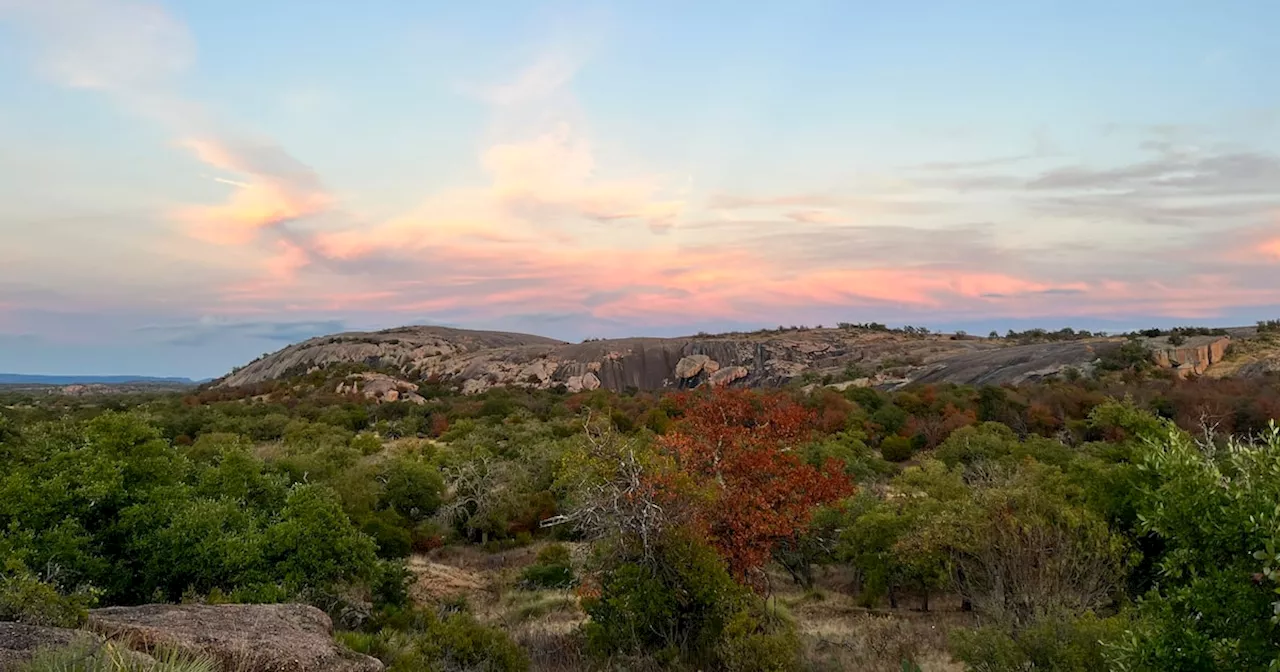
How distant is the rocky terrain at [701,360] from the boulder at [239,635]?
2226 inches

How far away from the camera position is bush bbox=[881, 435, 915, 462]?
3853 cm

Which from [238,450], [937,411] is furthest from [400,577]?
[937,411]

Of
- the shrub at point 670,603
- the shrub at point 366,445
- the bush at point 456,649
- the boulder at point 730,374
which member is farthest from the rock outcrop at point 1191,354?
the bush at point 456,649

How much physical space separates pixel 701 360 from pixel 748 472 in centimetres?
6849

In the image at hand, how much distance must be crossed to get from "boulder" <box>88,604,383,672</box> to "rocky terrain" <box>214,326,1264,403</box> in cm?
5654

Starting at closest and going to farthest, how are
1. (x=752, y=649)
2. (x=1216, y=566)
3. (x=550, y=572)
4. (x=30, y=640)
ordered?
(x=1216, y=566)
(x=30, y=640)
(x=752, y=649)
(x=550, y=572)

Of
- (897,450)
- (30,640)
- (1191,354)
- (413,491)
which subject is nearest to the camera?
(30,640)

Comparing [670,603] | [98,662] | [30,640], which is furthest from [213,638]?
[670,603]

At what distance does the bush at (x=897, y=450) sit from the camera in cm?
3853

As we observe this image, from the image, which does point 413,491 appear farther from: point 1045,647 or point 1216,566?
point 1216,566

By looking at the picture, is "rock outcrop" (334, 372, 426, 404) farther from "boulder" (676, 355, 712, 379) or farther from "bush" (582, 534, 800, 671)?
"bush" (582, 534, 800, 671)

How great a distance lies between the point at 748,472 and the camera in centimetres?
1376

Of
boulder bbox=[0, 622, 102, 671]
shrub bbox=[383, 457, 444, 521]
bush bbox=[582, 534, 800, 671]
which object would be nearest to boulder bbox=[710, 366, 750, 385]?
shrub bbox=[383, 457, 444, 521]

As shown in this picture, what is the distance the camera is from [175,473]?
15.4 meters
